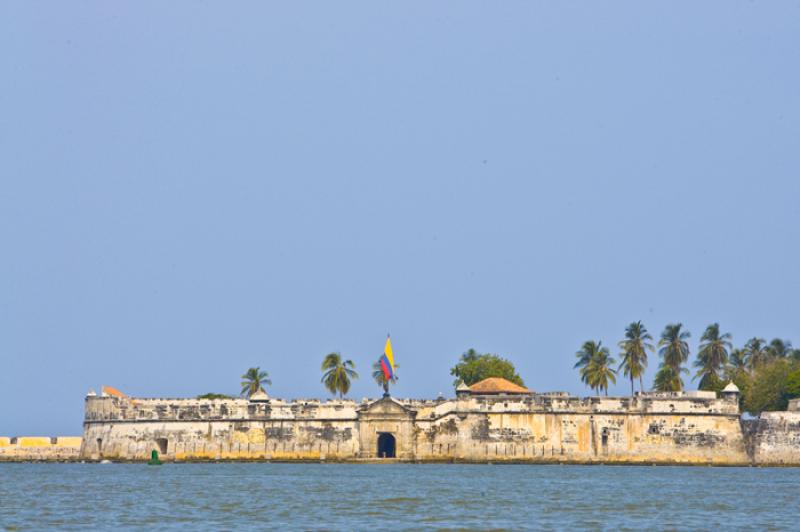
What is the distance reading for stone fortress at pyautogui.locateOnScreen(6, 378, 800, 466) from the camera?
7562 cm

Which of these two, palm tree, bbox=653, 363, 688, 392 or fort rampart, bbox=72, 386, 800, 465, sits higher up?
palm tree, bbox=653, 363, 688, 392

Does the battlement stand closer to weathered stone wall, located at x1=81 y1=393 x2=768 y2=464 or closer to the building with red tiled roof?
weathered stone wall, located at x1=81 y1=393 x2=768 y2=464

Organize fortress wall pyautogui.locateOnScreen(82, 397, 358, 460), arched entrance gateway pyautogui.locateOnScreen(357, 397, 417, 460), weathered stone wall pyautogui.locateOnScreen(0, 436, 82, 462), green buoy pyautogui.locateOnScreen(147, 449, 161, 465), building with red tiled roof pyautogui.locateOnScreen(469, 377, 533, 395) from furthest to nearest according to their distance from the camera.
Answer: weathered stone wall pyautogui.locateOnScreen(0, 436, 82, 462)
building with red tiled roof pyautogui.locateOnScreen(469, 377, 533, 395)
fortress wall pyautogui.locateOnScreen(82, 397, 358, 460)
green buoy pyautogui.locateOnScreen(147, 449, 161, 465)
arched entrance gateway pyautogui.locateOnScreen(357, 397, 417, 460)

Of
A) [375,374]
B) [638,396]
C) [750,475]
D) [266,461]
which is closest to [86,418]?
[266,461]

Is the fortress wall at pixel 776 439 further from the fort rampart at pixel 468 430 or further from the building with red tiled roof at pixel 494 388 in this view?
the building with red tiled roof at pixel 494 388

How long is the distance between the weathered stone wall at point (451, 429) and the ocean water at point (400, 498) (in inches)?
127

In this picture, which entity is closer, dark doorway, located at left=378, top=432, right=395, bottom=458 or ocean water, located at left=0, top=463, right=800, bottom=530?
ocean water, located at left=0, top=463, right=800, bottom=530

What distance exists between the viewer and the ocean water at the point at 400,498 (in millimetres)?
39844

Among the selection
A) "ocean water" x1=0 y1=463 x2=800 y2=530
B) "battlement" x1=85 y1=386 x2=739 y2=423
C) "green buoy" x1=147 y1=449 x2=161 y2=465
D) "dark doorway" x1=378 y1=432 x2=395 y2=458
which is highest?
"battlement" x1=85 y1=386 x2=739 y2=423

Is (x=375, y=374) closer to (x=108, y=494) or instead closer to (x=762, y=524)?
(x=108, y=494)

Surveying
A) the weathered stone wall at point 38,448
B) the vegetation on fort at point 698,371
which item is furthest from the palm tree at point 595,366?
the weathered stone wall at point 38,448

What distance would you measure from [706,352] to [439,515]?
53.1 m

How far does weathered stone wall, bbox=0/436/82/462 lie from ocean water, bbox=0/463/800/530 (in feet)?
49.9

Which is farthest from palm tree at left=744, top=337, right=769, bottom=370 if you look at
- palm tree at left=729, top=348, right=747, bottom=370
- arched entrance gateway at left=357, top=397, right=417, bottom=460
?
arched entrance gateway at left=357, top=397, right=417, bottom=460
